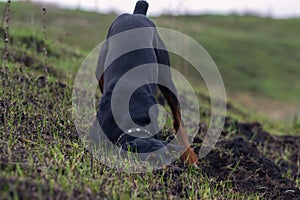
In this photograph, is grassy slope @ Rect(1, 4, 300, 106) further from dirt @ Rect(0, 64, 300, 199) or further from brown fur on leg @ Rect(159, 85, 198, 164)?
brown fur on leg @ Rect(159, 85, 198, 164)

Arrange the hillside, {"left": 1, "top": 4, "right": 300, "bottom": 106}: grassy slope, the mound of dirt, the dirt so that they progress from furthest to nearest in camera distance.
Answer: {"left": 1, "top": 4, "right": 300, "bottom": 106}: grassy slope < the hillside < the mound of dirt < the dirt

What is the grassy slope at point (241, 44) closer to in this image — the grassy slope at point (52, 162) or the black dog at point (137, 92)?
the grassy slope at point (52, 162)

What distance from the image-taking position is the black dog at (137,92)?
392 centimetres

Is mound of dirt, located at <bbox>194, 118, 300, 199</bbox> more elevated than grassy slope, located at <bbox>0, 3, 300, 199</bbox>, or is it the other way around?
grassy slope, located at <bbox>0, 3, 300, 199</bbox>

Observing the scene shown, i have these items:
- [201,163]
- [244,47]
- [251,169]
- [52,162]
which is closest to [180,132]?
[201,163]

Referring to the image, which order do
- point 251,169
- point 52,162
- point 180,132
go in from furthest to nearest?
point 251,169 < point 180,132 < point 52,162

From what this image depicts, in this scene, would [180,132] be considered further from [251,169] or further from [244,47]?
[244,47]

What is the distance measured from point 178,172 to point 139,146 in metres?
0.38

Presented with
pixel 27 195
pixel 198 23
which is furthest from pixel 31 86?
pixel 198 23

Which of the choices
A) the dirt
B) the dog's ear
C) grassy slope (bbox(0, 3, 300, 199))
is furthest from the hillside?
the dog's ear

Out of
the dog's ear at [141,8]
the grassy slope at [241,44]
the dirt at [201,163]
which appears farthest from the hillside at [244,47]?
the dog's ear at [141,8]

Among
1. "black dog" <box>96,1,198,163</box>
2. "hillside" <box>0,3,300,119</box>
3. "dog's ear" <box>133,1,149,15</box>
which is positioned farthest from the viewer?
"hillside" <box>0,3,300,119</box>

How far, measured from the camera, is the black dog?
12.8 feet

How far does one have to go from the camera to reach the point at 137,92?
4172 mm
